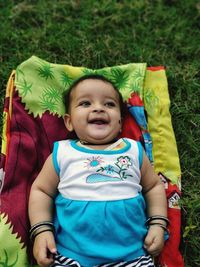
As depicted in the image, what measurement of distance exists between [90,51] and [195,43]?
737 mm

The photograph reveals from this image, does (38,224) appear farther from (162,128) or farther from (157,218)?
(162,128)

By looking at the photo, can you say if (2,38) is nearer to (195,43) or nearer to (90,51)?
(90,51)

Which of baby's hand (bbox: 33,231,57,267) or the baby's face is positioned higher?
the baby's face

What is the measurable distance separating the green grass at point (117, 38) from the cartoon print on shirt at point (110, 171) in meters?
0.50

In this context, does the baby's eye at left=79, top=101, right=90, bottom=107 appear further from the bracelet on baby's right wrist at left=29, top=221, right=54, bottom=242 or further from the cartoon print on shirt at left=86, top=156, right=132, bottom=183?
the bracelet on baby's right wrist at left=29, top=221, right=54, bottom=242

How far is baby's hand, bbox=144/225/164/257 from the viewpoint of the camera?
2051 millimetres

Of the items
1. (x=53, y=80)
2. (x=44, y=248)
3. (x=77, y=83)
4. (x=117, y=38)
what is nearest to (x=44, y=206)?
(x=44, y=248)

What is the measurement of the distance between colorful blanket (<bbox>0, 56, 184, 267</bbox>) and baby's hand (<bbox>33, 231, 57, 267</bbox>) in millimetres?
99

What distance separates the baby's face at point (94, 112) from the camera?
88.7 inches

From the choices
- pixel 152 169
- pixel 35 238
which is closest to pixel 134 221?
pixel 152 169

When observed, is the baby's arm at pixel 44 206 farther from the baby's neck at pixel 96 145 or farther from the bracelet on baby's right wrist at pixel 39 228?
the baby's neck at pixel 96 145

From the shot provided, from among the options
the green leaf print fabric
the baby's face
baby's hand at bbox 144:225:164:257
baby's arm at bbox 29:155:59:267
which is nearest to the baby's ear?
the baby's face

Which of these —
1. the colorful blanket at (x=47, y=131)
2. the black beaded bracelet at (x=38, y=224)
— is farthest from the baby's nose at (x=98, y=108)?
the black beaded bracelet at (x=38, y=224)

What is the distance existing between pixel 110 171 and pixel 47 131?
0.49 metres
